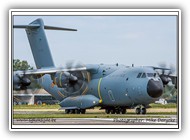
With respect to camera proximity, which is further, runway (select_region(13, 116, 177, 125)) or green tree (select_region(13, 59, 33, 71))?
green tree (select_region(13, 59, 33, 71))

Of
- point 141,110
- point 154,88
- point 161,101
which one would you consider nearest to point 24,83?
point 141,110

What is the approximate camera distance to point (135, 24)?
1349 centimetres

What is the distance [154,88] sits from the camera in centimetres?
1666

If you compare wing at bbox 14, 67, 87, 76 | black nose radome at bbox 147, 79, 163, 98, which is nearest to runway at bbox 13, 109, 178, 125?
wing at bbox 14, 67, 87, 76

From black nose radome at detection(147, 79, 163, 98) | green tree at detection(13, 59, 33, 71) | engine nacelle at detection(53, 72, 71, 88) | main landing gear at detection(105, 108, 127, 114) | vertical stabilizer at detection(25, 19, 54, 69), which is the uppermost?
vertical stabilizer at detection(25, 19, 54, 69)

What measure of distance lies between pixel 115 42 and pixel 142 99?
3528 millimetres

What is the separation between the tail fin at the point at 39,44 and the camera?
14098mm

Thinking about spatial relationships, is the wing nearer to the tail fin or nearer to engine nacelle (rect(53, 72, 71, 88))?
the tail fin

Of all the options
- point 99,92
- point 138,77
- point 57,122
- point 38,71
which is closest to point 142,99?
point 138,77

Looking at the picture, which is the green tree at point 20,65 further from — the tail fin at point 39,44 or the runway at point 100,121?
the runway at point 100,121

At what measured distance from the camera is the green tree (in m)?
13.2

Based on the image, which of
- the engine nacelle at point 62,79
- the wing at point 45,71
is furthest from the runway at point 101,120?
the engine nacelle at point 62,79

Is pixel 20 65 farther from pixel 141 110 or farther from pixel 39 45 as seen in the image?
pixel 141 110
